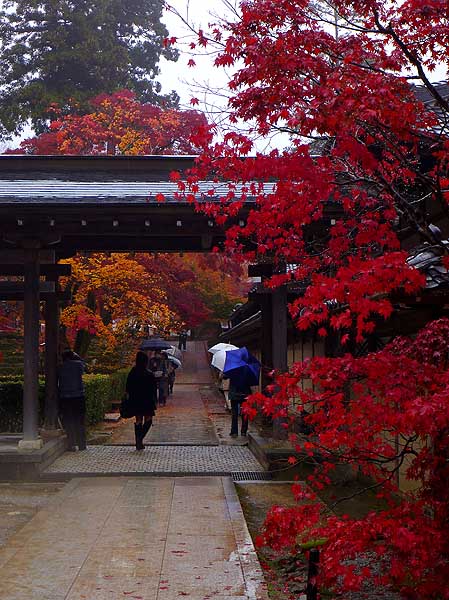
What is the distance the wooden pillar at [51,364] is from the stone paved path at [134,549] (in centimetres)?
441

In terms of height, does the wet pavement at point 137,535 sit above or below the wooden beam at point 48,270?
below

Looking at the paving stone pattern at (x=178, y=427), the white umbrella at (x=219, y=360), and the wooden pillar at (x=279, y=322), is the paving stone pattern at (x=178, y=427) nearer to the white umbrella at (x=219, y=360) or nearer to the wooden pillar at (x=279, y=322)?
the white umbrella at (x=219, y=360)

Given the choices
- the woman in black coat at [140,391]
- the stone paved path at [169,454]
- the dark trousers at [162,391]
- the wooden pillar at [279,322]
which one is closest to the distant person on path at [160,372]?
the dark trousers at [162,391]

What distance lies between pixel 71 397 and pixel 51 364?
1.03m

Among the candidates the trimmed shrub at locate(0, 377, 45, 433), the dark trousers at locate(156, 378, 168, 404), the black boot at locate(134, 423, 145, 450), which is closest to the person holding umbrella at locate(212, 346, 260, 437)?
the black boot at locate(134, 423, 145, 450)

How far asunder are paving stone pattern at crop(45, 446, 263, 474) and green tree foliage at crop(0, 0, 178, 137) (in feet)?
67.1

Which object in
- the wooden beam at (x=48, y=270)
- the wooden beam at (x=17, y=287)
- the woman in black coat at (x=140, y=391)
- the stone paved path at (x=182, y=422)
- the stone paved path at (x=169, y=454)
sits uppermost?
the wooden beam at (x=48, y=270)

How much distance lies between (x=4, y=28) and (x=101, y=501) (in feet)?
94.8

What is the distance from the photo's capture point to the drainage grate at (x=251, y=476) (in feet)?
39.0

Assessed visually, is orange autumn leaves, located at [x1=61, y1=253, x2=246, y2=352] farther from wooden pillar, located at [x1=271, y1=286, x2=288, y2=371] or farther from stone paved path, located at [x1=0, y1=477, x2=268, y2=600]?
stone paved path, located at [x1=0, y1=477, x2=268, y2=600]

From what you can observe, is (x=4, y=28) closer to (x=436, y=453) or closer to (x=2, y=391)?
(x=2, y=391)

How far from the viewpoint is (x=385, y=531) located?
16.4 feet

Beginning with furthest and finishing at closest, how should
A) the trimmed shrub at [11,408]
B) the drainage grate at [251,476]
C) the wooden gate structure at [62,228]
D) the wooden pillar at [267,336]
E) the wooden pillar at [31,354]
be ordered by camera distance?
1. the wooden pillar at [267,336]
2. the trimmed shrub at [11,408]
3. the wooden pillar at [31,354]
4. the drainage grate at [251,476]
5. the wooden gate structure at [62,228]

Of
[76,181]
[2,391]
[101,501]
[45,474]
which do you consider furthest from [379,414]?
[2,391]
